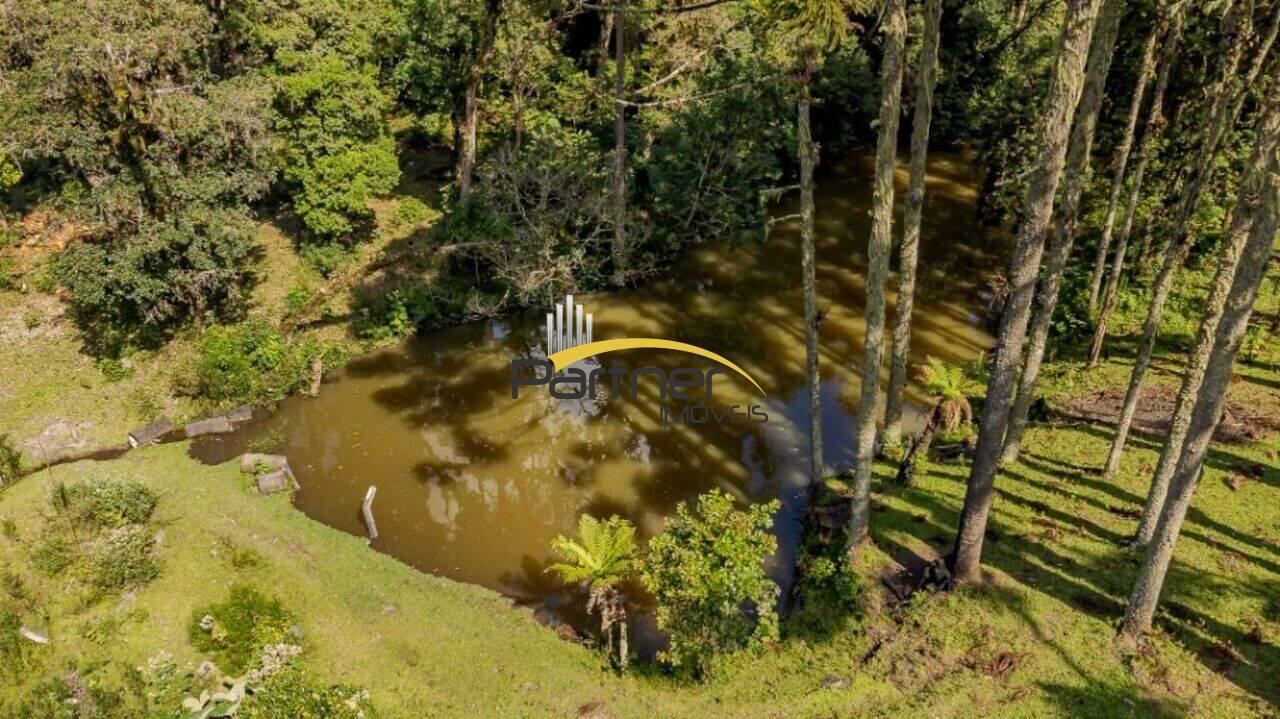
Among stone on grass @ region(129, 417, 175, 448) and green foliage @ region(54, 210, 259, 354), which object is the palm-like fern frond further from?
stone on grass @ region(129, 417, 175, 448)

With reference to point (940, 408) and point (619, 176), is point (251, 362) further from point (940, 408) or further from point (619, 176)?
point (940, 408)

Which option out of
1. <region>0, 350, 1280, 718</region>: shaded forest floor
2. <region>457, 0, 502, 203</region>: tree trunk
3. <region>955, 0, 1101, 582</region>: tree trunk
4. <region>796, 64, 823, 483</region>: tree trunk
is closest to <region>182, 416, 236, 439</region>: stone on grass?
Answer: <region>0, 350, 1280, 718</region>: shaded forest floor

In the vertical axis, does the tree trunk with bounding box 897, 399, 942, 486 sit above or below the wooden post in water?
above

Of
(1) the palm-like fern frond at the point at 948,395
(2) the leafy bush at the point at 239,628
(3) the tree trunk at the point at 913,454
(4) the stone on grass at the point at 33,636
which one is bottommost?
(4) the stone on grass at the point at 33,636

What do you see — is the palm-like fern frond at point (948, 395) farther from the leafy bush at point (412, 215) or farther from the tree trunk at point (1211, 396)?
the leafy bush at point (412, 215)

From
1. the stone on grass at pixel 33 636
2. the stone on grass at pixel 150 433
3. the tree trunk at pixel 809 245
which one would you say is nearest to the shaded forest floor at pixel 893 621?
the stone on grass at pixel 33 636

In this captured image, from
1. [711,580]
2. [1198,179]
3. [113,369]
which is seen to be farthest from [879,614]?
[113,369]
